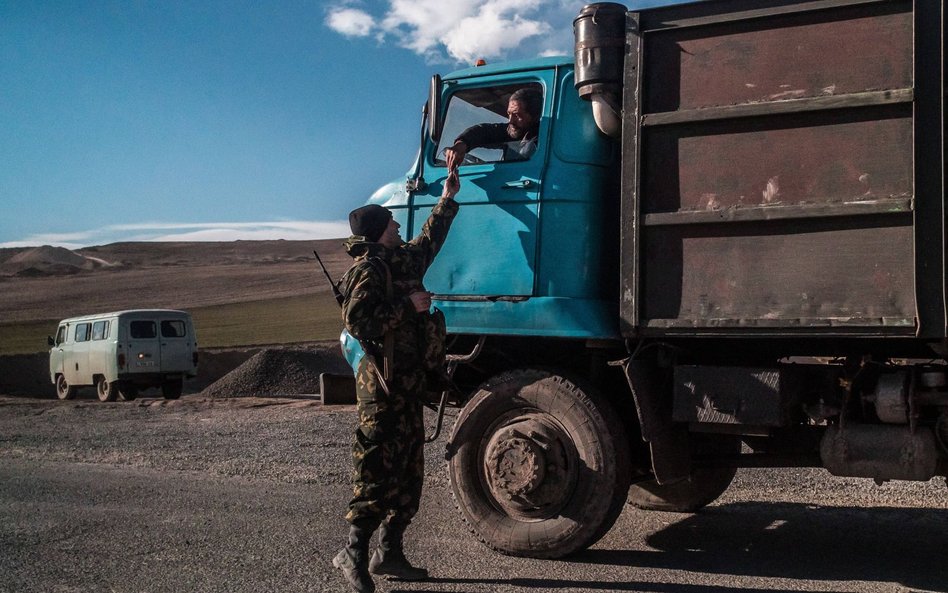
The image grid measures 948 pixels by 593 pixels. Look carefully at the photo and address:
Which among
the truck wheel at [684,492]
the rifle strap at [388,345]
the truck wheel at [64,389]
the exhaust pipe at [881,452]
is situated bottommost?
the truck wheel at [64,389]

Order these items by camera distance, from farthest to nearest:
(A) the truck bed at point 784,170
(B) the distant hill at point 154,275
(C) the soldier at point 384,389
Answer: (B) the distant hill at point 154,275 → (C) the soldier at point 384,389 → (A) the truck bed at point 784,170

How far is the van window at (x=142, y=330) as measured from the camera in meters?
22.2

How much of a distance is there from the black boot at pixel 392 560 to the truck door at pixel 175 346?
19.3 metres

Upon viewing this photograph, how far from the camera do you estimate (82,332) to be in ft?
77.6

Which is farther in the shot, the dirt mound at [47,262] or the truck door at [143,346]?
the dirt mound at [47,262]

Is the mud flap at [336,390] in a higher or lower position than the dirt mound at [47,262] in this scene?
lower

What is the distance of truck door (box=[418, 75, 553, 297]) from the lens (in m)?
5.33

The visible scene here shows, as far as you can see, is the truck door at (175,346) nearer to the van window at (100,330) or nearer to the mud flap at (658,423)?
the van window at (100,330)

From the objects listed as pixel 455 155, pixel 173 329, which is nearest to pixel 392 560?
pixel 455 155

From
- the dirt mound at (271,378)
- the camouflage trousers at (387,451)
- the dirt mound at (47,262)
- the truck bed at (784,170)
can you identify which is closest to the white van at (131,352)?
the dirt mound at (271,378)

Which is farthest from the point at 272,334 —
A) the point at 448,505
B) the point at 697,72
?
the point at 697,72

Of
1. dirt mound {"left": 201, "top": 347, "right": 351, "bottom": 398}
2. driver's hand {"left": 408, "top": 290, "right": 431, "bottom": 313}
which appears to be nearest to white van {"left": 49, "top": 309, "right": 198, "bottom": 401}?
dirt mound {"left": 201, "top": 347, "right": 351, "bottom": 398}

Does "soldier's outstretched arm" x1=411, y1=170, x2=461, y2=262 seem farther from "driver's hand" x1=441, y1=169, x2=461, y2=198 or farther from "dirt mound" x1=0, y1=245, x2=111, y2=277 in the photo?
"dirt mound" x1=0, y1=245, x2=111, y2=277

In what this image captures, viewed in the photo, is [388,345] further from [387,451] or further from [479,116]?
[479,116]
